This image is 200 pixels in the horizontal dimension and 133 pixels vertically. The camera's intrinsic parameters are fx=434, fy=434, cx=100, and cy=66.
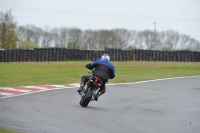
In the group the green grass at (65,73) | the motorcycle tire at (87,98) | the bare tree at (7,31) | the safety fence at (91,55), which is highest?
the bare tree at (7,31)

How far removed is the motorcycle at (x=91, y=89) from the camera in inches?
491

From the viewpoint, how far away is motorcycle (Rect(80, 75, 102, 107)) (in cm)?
Answer: 1246

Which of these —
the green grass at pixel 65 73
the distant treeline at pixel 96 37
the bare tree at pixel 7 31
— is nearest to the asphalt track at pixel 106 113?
the green grass at pixel 65 73

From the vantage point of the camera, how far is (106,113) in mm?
11375

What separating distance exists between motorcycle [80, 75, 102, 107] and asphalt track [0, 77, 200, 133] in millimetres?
227

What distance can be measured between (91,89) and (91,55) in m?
32.1

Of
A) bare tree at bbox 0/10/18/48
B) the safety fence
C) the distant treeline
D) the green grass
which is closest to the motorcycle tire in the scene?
the green grass

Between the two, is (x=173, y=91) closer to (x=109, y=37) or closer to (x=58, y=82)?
(x=58, y=82)

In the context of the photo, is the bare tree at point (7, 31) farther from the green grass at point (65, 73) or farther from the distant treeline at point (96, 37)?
the distant treeline at point (96, 37)

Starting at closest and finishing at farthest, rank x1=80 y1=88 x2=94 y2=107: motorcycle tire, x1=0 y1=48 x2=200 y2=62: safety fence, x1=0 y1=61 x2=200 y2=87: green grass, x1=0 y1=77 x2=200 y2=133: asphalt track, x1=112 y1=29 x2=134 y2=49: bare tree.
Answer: x1=0 y1=77 x2=200 y2=133: asphalt track < x1=80 y1=88 x2=94 y2=107: motorcycle tire < x1=0 y1=61 x2=200 y2=87: green grass < x1=0 y1=48 x2=200 y2=62: safety fence < x1=112 y1=29 x2=134 y2=49: bare tree

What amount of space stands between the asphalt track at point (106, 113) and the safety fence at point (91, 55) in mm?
24515

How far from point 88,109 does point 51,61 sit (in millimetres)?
29988

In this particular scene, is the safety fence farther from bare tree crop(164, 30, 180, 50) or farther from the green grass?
bare tree crop(164, 30, 180, 50)

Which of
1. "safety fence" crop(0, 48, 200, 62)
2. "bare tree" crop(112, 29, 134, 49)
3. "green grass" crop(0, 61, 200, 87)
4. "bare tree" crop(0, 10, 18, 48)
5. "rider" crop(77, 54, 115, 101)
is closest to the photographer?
"rider" crop(77, 54, 115, 101)
